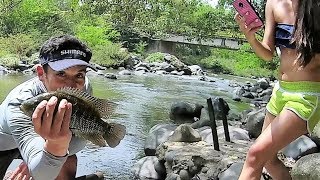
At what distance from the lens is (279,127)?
2619mm

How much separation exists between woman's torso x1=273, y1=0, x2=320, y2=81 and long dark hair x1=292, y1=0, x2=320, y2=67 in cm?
4

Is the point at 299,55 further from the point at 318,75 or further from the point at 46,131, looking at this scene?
the point at 46,131

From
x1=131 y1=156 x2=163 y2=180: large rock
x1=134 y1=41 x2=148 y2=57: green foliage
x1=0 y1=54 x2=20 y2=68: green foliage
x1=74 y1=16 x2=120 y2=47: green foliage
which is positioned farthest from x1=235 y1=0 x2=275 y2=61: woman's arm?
x1=134 y1=41 x2=148 y2=57: green foliage

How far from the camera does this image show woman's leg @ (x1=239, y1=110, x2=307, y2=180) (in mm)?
2615

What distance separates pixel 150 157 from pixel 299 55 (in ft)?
14.2

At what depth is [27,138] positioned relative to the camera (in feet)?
6.17

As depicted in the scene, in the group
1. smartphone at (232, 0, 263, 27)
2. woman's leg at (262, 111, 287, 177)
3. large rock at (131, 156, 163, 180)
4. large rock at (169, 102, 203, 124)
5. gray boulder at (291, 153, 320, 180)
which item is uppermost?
smartphone at (232, 0, 263, 27)

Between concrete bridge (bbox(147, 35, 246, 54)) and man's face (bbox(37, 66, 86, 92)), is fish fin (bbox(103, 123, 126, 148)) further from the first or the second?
concrete bridge (bbox(147, 35, 246, 54))

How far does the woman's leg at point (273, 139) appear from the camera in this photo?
2615mm

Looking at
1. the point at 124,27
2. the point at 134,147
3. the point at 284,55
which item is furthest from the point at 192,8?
the point at 284,55

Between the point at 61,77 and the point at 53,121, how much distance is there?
612 mm

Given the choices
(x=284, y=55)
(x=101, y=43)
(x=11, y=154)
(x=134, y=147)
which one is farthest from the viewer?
(x=101, y=43)

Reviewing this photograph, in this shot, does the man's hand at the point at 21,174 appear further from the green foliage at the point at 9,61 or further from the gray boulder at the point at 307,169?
the green foliage at the point at 9,61

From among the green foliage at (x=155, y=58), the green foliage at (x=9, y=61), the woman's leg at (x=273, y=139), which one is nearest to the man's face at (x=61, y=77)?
the woman's leg at (x=273, y=139)
